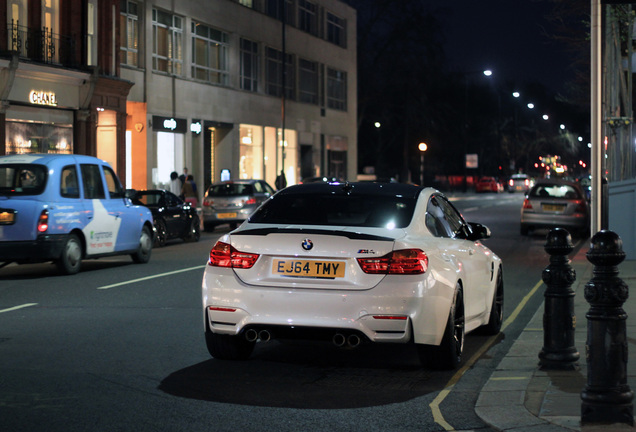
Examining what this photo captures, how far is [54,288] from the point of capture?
14.2m

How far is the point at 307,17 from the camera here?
59.1 m

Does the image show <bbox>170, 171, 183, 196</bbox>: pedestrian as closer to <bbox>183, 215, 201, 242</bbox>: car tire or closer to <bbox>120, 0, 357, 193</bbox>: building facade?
<bbox>120, 0, 357, 193</bbox>: building facade

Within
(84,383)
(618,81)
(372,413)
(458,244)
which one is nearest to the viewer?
(372,413)

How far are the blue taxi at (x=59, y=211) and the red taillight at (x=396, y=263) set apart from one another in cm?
919

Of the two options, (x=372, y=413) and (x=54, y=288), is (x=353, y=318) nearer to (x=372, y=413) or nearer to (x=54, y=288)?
(x=372, y=413)

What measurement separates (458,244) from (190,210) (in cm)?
1676

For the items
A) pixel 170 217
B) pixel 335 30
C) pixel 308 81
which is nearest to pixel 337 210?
pixel 170 217

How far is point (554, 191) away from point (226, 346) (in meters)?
21.2

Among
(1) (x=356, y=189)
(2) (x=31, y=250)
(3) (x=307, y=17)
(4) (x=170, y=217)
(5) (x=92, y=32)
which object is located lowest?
(2) (x=31, y=250)

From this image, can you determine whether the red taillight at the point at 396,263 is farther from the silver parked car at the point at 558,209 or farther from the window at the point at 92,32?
the window at the point at 92,32

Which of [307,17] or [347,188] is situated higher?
[307,17]

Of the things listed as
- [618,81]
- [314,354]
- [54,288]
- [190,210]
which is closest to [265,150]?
[190,210]

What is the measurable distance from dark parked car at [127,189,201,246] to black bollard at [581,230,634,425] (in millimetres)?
17305

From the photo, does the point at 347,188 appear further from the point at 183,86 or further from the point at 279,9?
the point at 279,9
